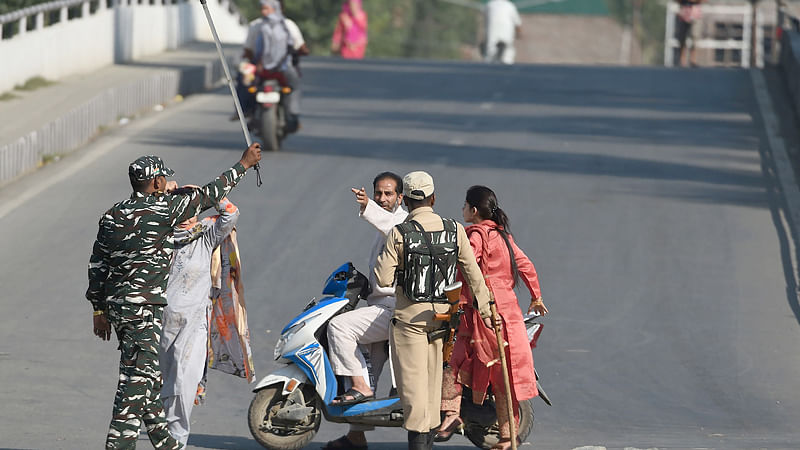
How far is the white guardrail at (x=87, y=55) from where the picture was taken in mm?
18109

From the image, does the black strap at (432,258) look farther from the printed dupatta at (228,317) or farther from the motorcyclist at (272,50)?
the motorcyclist at (272,50)

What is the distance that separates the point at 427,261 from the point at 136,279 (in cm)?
160

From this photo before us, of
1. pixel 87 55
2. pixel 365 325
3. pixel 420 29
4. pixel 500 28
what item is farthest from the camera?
pixel 420 29

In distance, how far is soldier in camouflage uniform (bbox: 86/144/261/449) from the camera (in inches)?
308

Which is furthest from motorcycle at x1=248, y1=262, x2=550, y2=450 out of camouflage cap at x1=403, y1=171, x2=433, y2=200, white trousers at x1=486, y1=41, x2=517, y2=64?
white trousers at x1=486, y1=41, x2=517, y2=64

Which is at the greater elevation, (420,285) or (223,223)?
(223,223)

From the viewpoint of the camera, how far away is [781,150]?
1969cm

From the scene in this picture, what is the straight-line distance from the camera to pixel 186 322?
8.30 m

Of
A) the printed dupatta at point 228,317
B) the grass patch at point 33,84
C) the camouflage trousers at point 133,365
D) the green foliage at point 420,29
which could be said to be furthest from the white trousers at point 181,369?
the green foliage at point 420,29

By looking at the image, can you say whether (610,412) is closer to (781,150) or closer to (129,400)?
(129,400)

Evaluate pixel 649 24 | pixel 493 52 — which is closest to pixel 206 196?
pixel 493 52

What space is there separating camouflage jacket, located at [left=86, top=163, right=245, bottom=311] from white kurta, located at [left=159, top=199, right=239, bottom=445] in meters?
0.35

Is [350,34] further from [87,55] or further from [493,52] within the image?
[87,55]

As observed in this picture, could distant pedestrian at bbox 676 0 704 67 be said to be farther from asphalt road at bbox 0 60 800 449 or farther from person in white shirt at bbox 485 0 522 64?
asphalt road at bbox 0 60 800 449
